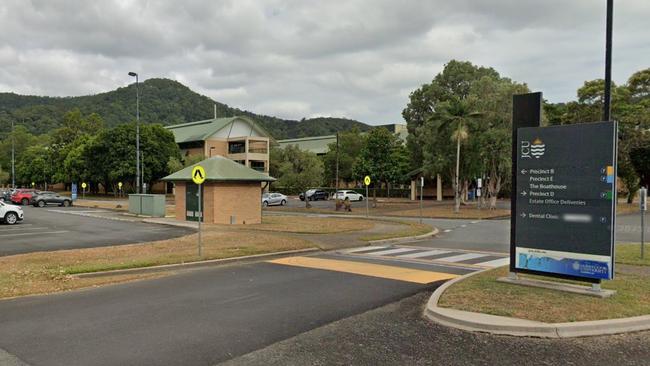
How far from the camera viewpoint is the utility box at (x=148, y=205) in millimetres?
32250

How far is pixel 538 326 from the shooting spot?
21.1 feet

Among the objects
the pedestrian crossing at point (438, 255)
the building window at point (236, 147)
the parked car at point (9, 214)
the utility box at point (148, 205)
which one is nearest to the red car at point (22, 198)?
the utility box at point (148, 205)

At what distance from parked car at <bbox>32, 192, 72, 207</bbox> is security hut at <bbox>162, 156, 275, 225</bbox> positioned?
24394 millimetres

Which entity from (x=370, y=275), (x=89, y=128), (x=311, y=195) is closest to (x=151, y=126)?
(x=311, y=195)

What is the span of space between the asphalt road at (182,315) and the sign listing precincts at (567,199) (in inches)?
89.3

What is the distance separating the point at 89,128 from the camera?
98812mm

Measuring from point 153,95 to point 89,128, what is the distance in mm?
26362

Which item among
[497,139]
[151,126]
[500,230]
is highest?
[151,126]

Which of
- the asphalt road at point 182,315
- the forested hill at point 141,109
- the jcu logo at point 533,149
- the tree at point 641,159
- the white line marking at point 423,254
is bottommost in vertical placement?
the white line marking at point 423,254

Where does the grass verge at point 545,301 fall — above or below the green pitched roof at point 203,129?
below

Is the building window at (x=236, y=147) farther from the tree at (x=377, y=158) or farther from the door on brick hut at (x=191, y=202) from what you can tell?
the door on brick hut at (x=191, y=202)

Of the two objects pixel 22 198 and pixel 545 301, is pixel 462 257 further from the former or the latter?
pixel 22 198

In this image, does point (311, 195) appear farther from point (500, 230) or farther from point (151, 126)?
point (500, 230)

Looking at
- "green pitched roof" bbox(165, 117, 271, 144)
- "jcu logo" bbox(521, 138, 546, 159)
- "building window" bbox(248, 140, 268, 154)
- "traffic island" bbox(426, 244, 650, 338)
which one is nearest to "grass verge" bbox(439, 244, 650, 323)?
"traffic island" bbox(426, 244, 650, 338)
